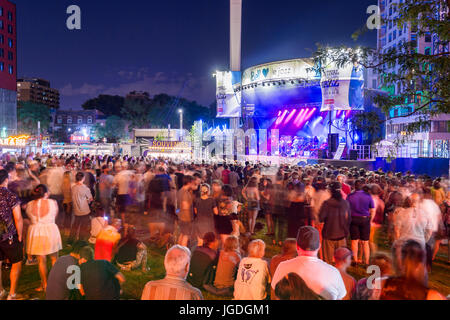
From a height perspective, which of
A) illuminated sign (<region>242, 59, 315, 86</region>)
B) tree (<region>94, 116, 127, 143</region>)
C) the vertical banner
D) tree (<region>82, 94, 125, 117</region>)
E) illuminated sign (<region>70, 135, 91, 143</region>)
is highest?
the vertical banner

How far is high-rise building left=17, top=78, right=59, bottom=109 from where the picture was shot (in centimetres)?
13838

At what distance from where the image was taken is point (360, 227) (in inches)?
268

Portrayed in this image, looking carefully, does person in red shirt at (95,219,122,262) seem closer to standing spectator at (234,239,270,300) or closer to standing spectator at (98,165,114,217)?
standing spectator at (234,239,270,300)

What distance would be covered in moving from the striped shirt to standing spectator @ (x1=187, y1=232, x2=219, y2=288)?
1770mm

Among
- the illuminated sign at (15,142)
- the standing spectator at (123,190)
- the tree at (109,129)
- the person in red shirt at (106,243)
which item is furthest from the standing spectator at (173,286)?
the tree at (109,129)

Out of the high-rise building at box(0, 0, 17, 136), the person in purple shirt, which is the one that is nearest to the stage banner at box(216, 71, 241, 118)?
the high-rise building at box(0, 0, 17, 136)

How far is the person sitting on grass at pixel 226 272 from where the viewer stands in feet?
16.0

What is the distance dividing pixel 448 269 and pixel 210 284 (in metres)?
5.10

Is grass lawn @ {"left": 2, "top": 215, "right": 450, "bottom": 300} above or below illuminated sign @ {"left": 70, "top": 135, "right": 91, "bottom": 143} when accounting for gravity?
below

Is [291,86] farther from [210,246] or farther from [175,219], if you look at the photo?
[210,246]

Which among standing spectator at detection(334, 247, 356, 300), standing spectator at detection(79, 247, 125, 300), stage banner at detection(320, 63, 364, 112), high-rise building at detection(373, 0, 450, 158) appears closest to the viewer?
standing spectator at detection(334, 247, 356, 300)

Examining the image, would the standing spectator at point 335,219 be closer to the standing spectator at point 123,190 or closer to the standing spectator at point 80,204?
the standing spectator at point 80,204

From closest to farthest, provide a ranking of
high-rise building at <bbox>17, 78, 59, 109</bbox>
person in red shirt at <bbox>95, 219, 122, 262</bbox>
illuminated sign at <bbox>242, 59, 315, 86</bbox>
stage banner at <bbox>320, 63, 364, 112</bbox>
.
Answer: person in red shirt at <bbox>95, 219, 122, 262</bbox>
stage banner at <bbox>320, 63, 364, 112</bbox>
illuminated sign at <bbox>242, 59, 315, 86</bbox>
high-rise building at <bbox>17, 78, 59, 109</bbox>

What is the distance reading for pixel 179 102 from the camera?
84.1m
